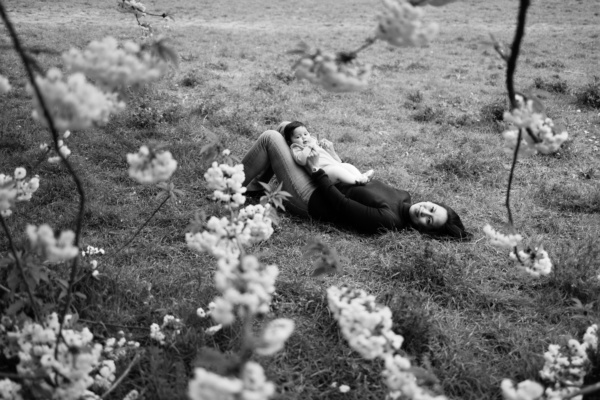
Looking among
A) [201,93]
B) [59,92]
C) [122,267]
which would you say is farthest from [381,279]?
[201,93]

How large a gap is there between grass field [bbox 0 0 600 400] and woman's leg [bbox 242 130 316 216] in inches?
7.4

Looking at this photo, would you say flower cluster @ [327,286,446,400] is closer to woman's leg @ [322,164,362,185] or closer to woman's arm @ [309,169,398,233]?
woman's arm @ [309,169,398,233]

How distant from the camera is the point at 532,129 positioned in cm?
198

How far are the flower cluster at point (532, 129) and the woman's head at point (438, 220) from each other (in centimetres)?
154

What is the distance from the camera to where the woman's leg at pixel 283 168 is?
3.99 meters

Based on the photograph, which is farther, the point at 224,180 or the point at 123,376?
the point at 224,180

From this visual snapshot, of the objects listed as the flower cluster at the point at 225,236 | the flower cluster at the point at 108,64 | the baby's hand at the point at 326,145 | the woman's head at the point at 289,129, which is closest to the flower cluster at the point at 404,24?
the flower cluster at the point at 108,64

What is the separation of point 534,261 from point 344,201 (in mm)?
1648

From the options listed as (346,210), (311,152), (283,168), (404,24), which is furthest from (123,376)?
(311,152)

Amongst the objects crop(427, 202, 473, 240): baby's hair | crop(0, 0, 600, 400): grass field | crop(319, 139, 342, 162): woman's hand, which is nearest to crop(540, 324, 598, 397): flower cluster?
crop(0, 0, 600, 400): grass field

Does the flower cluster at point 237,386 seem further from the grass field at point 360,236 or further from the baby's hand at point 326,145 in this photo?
the baby's hand at point 326,145

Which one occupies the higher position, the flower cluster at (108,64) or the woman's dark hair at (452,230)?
the flower cluster at (108,64)

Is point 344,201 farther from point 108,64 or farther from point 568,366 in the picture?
point 108,64

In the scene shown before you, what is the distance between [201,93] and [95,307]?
16.3 ft
